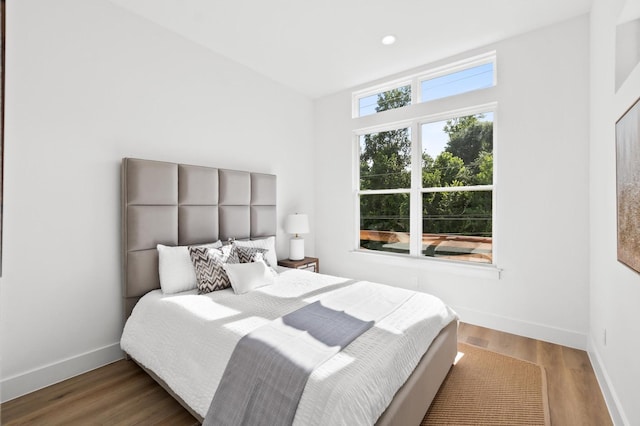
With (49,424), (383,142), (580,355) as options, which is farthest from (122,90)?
(580,355)

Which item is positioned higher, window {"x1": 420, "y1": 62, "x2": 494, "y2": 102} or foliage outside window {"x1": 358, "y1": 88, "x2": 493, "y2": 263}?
window {"x1": 420, "y1": 62, "x2": 494, "y2": 102}

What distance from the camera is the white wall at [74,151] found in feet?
6.59

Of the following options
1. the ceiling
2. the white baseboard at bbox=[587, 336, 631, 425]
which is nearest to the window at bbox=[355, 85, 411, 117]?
the ceiling

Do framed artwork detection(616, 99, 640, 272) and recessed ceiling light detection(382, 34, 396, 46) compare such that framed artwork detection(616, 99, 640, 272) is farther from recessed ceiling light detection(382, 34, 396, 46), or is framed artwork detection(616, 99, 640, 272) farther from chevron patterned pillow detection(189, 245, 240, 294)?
chevron patterned pillow detection(189, 245, 240, 294)

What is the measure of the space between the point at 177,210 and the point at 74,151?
2.76 feet

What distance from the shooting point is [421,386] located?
166 centimetres

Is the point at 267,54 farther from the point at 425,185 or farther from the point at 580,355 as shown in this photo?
the point at 580,355

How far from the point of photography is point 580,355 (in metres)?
2.55

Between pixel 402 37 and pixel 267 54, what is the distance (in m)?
1.40

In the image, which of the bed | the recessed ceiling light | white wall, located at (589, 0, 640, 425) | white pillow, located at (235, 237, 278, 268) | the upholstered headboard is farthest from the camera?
white pillow, located at (235, 237, 278, 268)

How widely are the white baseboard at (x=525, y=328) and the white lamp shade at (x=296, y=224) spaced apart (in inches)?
76.9

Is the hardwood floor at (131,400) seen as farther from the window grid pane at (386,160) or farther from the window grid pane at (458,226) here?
the window grid pane at (386,160)

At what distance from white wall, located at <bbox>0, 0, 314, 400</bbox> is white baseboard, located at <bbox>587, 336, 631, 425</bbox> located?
343cm

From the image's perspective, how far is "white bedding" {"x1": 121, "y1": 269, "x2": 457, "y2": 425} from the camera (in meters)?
1.24
